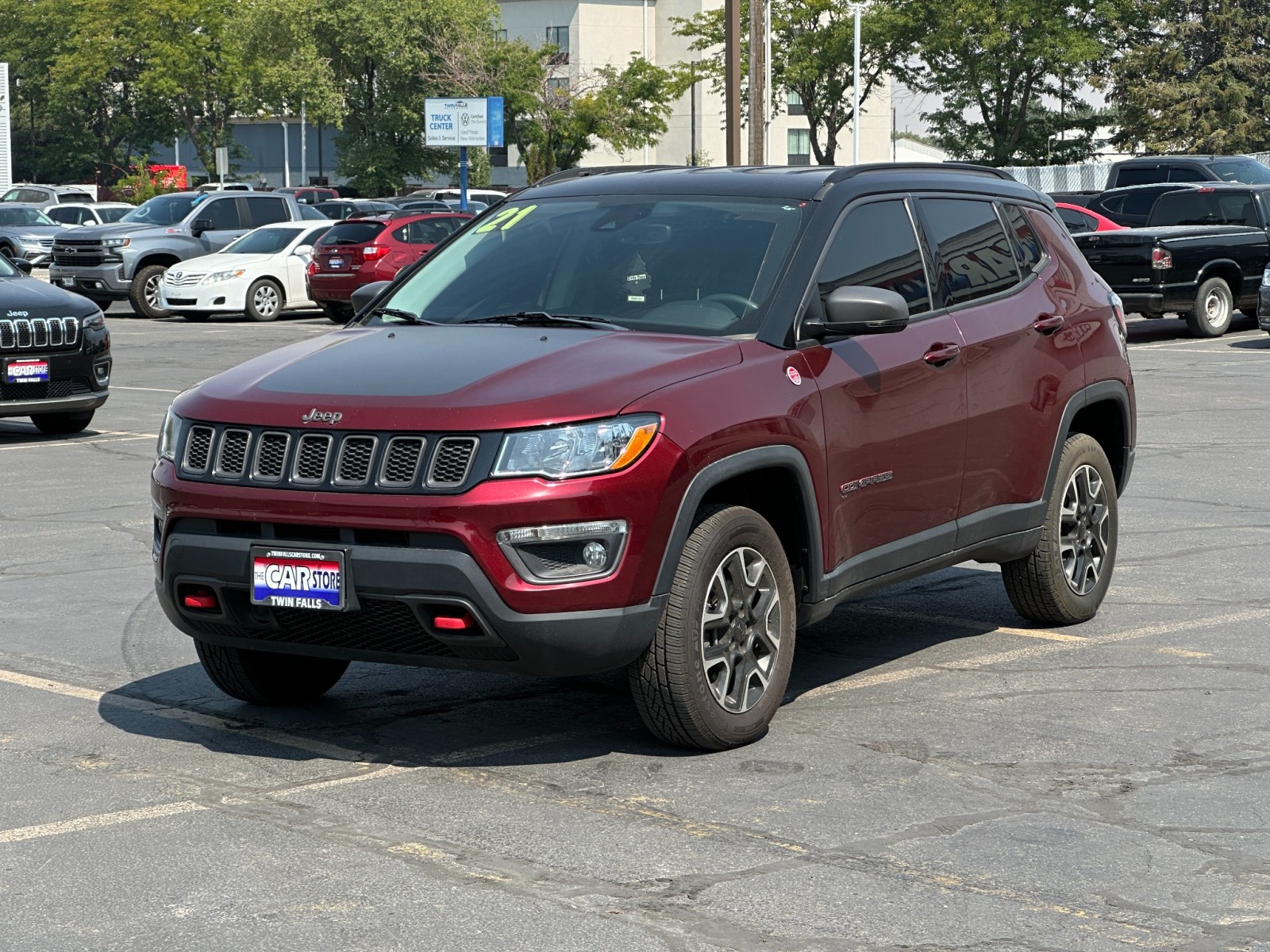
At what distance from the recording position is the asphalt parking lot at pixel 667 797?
4.43 m

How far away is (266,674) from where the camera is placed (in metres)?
6.54

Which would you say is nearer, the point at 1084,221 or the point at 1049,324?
the point at 1049,324

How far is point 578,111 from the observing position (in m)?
79.6

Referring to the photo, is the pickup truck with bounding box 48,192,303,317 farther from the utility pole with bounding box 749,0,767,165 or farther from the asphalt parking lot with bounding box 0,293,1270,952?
the asphalt parking lot with bounding box 0,293,1270,952

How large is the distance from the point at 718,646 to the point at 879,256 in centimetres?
179

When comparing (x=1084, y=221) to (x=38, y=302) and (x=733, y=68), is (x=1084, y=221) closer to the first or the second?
(x=733, y=68)

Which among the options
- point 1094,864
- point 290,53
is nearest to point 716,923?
point 1094,864

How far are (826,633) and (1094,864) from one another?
3071mm

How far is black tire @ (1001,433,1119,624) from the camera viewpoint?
7715 millimetres

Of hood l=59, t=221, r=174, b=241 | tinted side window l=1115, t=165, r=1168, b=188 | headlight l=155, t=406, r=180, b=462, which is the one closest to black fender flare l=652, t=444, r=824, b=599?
headlight l=155, t=406, r=180, b=462

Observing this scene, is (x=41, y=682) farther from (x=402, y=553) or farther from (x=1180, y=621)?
(x=1180, y=621)

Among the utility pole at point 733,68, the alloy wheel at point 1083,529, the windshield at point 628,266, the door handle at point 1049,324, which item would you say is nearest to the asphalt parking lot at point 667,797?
the alloy wheel at point 1083,529

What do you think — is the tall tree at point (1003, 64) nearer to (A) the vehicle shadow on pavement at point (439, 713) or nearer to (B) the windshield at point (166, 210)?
(B) the windshield at point (166, 210)

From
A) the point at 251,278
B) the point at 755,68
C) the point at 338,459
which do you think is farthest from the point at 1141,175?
the point at 338,459
